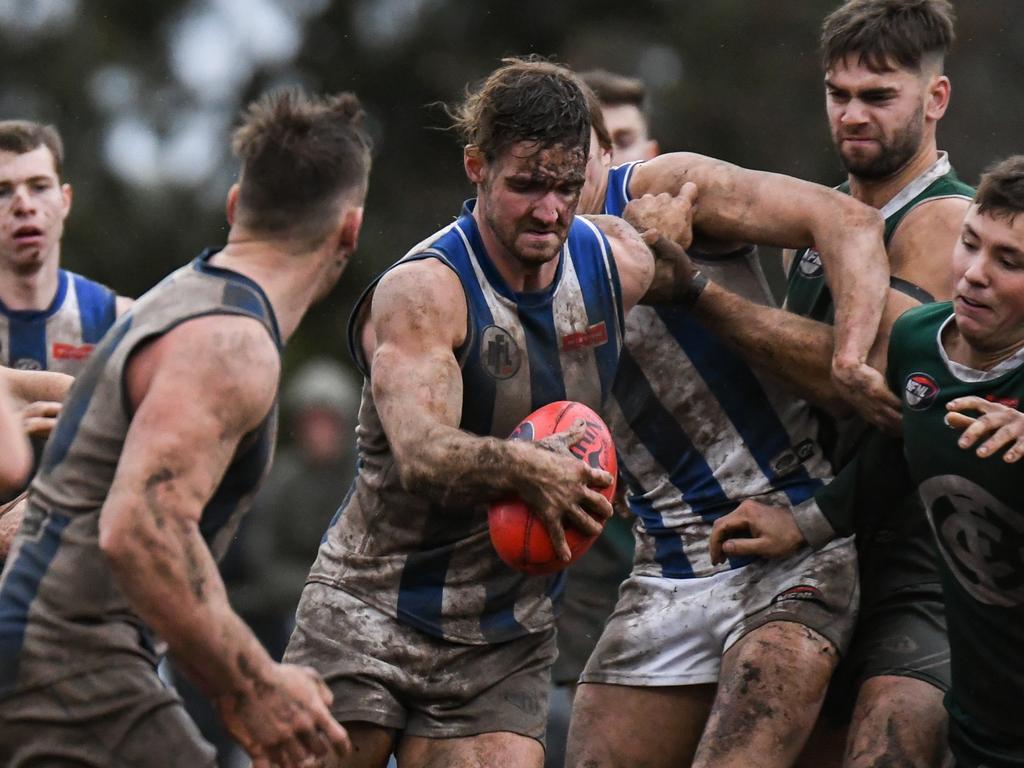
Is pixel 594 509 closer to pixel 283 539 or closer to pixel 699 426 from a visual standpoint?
pixel 699 426

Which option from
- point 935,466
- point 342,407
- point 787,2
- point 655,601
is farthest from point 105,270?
point 935,466

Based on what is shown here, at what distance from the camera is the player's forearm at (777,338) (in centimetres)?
597

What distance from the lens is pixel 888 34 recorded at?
623 cm

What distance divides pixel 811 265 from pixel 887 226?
1.03ft

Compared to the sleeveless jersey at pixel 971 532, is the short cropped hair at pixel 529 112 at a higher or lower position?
higher

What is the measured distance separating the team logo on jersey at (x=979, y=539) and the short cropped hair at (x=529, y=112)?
1.45 m

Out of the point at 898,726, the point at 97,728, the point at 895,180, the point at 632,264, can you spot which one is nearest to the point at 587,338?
the point at 632,264

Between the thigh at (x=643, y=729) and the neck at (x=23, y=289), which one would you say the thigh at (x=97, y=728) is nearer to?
the thigh at (x=643, y=729)

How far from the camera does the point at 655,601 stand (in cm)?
630

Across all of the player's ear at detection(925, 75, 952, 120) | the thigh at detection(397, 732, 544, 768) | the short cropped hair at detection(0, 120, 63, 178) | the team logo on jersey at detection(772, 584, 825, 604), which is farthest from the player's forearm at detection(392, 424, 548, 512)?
the short cropped hair at detection(0, 120, 63, 178)

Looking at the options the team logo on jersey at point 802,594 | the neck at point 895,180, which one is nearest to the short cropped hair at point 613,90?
the neck at point 895,180

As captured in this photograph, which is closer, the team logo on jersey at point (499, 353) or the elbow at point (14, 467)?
the elbow at point (14, 467)

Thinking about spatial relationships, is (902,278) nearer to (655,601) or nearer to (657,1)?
(655,601)

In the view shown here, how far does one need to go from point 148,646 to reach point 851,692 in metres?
2.38
